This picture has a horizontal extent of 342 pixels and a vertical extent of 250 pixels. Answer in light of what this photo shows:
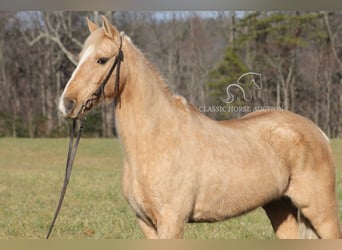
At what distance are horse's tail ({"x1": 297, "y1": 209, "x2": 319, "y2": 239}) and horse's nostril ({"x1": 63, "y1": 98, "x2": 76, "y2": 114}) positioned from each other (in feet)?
6.67

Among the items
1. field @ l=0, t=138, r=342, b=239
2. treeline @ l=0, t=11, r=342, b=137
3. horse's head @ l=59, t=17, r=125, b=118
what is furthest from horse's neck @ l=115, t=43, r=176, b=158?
treeline @ l=0, t=11, r=342, b=137

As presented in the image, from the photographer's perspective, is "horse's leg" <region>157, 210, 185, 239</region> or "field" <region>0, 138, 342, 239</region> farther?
"field" <region>0, 138, 342, 239</region>

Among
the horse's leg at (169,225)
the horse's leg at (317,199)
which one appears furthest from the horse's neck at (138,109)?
the horse's leg at (317,199)

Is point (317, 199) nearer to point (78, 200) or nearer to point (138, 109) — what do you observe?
point (138, 109)

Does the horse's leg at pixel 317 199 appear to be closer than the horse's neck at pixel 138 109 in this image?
No

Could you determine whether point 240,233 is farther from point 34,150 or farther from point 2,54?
point 2,54

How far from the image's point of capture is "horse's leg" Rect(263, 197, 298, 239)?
4414 mm

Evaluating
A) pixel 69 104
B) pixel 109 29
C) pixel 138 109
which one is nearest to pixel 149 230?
pixel 138 109

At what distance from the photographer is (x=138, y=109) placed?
11.6 feet

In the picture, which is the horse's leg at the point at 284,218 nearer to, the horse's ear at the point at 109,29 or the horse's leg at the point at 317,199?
the horse's leg at the point at 317,199

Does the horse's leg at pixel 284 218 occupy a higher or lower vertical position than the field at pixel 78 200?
higher

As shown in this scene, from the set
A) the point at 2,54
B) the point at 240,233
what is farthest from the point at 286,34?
the point at 2,54

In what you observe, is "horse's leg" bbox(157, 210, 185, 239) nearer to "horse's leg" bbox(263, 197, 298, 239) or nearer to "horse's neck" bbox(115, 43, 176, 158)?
"horse's neck" bbox(115, 43, 176, 158)

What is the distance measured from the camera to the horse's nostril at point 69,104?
10.8 feet
